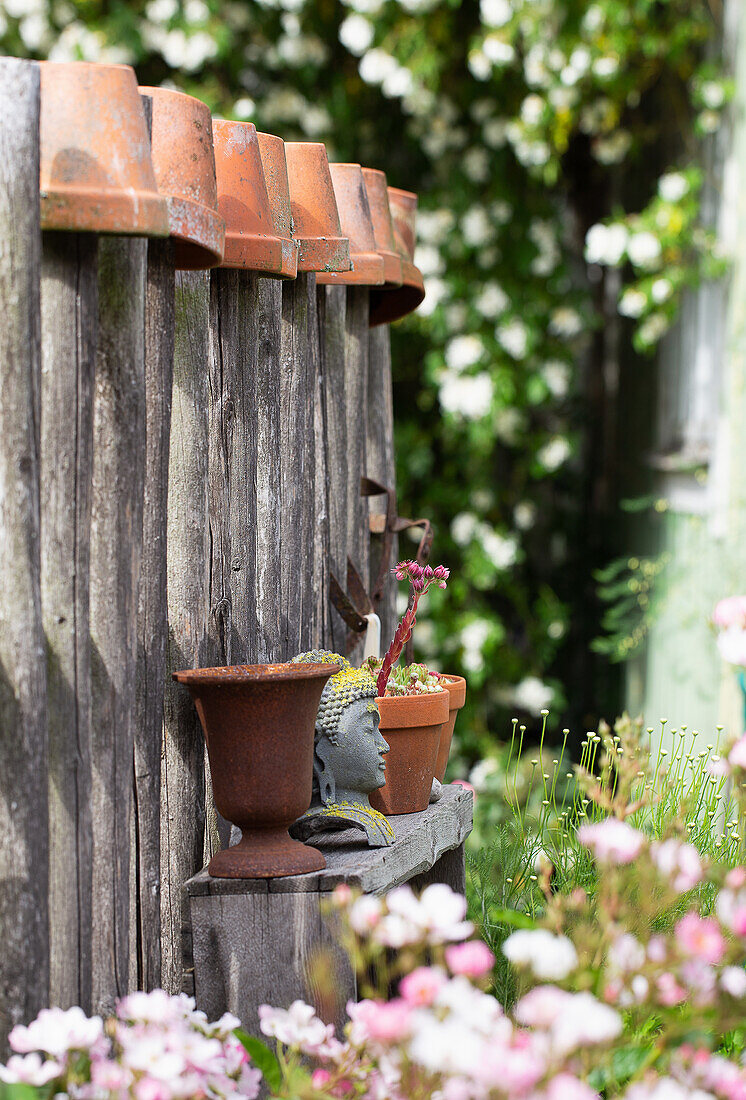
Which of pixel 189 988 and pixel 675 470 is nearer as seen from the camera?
pixel 189 988

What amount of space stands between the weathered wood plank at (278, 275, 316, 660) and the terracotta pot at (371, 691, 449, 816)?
23cm

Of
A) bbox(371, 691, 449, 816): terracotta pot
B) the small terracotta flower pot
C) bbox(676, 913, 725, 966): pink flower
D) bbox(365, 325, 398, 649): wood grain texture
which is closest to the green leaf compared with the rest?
bbox(676, 913, 725, 966): pink flower

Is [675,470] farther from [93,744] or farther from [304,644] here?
[93,744]

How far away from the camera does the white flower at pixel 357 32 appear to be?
5066 mm

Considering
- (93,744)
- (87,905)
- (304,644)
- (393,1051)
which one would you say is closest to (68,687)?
(93,744)

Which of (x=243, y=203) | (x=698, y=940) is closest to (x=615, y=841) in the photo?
(x=698, y=940)

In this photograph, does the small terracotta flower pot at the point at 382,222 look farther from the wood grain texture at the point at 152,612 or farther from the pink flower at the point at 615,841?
the pink flower at the point at 615,841

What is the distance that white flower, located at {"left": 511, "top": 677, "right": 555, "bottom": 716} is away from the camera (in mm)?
5570

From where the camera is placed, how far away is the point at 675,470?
5.64 metres

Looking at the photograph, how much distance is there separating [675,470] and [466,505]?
956 mm

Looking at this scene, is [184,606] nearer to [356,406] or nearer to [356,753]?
[356,753]

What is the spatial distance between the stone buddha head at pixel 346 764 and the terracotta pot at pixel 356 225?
104 centimetres

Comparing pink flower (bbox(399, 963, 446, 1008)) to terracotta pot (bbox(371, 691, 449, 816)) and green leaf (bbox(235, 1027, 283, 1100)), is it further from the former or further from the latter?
terracotta pot (bbox(371, 691, 449, 816))

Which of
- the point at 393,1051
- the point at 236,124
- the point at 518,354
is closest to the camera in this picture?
the point at 393,1051
